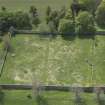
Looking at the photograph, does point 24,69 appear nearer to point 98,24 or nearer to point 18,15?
point 18,15

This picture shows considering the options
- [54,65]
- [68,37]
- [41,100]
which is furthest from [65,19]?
[41,100]

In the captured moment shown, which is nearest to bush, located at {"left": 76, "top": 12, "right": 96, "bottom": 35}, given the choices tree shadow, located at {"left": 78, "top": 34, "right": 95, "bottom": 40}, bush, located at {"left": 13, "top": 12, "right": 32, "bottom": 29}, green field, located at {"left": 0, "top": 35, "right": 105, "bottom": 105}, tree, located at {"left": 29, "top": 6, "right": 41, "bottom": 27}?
tree shadow, located at {"left": 78, "top": 34, "right": 95, "bottom": 40}

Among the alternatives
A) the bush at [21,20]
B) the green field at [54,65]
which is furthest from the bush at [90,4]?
the bush at [21,20]

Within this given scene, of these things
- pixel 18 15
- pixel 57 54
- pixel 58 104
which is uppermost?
pixel 18 15

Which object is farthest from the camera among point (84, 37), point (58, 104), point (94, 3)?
point (94, 3)

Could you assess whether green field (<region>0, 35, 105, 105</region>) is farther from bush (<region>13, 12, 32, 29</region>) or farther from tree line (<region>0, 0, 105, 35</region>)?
bush (<region>13, 12, 32, 29</region>)

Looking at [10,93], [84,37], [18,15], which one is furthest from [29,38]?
[10,93]
